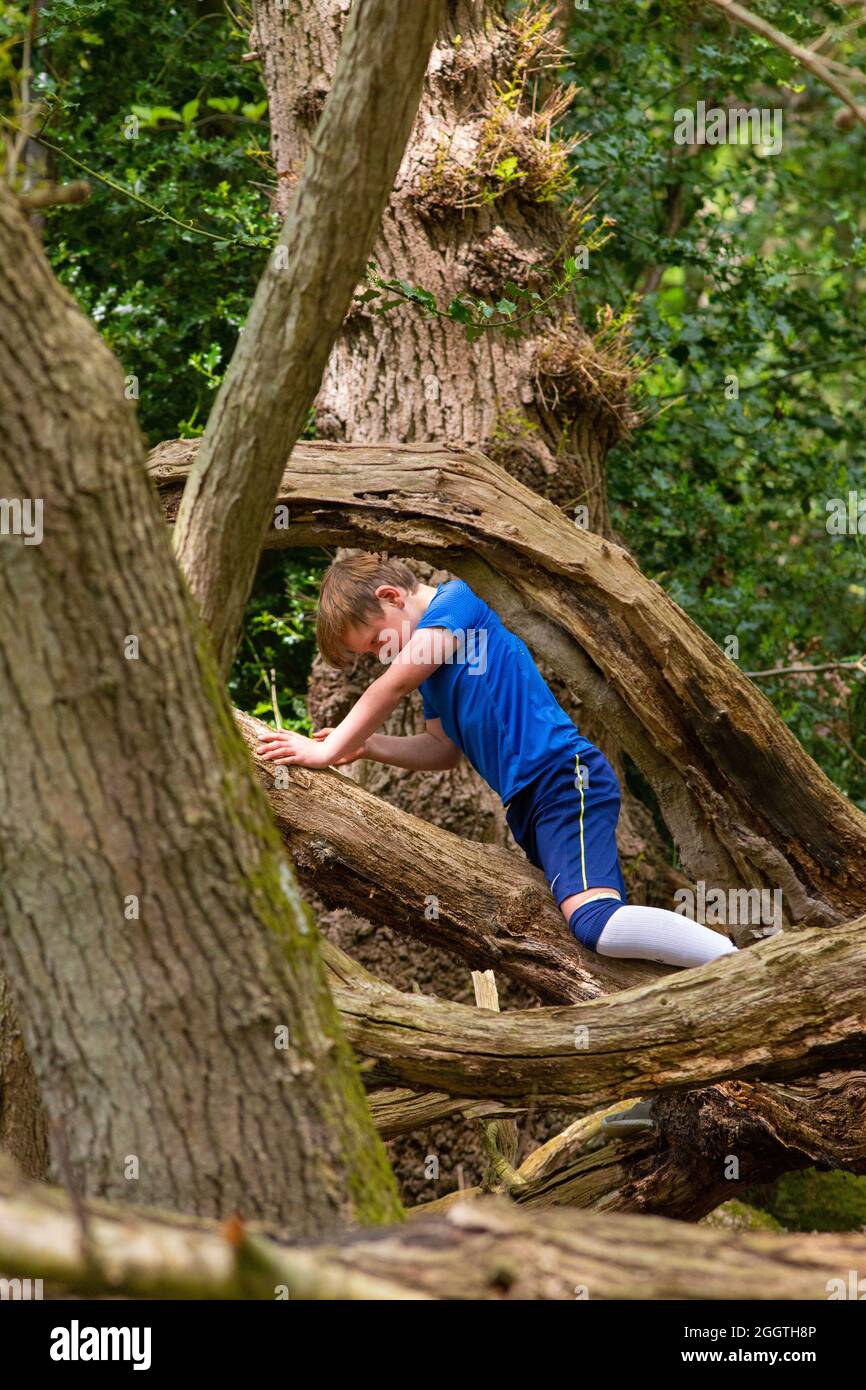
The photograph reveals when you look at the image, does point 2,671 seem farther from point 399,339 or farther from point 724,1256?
point 399,339

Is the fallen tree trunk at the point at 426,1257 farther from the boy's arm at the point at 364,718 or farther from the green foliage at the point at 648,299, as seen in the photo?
the green foliage at the point at 648,299

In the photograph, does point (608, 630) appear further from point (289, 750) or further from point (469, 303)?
point (469, 303)

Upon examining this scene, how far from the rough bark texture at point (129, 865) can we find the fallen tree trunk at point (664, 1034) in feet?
3.69

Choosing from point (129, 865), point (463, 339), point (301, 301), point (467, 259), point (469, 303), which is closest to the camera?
point (129, 865)

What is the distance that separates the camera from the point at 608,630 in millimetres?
3943

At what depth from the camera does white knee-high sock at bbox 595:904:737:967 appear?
3.73 meters

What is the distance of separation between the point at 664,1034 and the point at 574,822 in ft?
2.89

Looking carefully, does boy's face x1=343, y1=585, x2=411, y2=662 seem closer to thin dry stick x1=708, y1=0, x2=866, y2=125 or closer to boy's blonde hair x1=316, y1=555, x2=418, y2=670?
boy's blonde hair x1=316, y1=555, x2=418, y2=670

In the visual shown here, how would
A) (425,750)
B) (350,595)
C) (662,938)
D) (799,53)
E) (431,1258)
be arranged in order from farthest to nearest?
(425,750) → (350,595) → (662,938) → (799,53) → (431,1258)

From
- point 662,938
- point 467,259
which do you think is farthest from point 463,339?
point 662,938

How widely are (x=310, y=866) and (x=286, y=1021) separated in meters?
1.84

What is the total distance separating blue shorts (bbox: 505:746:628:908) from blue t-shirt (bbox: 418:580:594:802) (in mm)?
47

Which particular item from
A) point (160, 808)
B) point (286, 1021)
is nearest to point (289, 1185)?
point (286, 1021)

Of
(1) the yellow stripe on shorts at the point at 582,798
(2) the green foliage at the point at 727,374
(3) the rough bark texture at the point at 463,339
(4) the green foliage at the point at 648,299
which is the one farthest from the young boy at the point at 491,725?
(2) the green foliage at the point at 727,374
